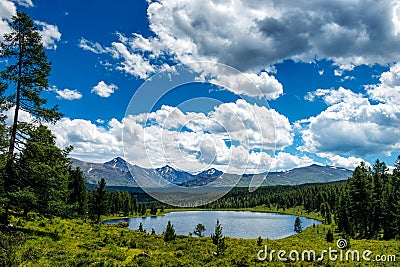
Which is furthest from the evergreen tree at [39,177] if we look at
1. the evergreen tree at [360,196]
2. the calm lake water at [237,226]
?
the calm lake water at [237,226]

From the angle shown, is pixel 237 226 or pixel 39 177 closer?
pixel 39 177

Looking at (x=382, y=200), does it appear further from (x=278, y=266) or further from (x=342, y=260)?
(x=278, y=266)

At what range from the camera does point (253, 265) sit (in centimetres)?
2011

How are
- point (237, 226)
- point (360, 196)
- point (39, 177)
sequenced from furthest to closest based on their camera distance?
point (237, 226) < point (360, 196) < point (39, 177)

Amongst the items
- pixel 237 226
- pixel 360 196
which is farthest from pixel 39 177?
pixel 237 226

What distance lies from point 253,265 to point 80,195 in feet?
191

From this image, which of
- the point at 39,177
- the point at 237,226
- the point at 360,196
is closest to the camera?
the point at 39,177

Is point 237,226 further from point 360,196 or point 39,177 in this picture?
point 39,177

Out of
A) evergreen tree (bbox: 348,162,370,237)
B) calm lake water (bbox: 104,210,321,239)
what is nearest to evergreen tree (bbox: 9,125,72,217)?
evergreen tree (bbox: 348,162,370,237)

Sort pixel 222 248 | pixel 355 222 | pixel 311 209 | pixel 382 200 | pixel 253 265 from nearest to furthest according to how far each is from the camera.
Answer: pixel 253 265
pixel 222 248
pixel 382 200
pixel 355 222
pixel 311 209

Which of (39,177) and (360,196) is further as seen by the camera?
(360,196)

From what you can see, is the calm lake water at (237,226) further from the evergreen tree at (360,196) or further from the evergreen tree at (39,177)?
the evergreen tree at (39,177)

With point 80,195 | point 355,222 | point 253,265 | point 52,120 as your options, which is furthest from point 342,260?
point 80,195

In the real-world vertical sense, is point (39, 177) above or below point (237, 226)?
above
